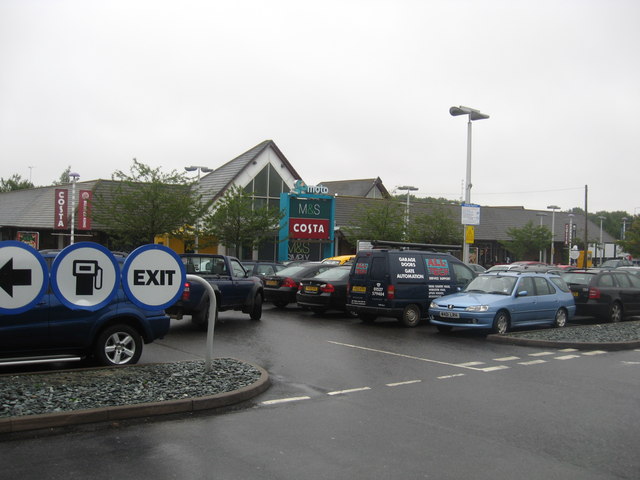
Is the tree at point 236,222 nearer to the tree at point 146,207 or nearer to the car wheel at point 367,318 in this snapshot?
the tree at point 146,207

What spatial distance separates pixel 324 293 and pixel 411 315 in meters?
2.91

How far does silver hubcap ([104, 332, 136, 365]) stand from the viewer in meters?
9.12

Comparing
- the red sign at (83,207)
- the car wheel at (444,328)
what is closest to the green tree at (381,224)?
the red sign at (83,207)

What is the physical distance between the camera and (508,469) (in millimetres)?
Answer: 5402

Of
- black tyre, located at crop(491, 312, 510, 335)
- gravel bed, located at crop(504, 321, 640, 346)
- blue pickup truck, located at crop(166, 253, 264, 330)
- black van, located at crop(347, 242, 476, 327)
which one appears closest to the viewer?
gravel bed, located at crop(504, 321, 640, 346)

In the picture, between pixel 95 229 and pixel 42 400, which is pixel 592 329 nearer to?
pixel 42 400

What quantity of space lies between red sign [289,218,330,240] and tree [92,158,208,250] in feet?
35.4

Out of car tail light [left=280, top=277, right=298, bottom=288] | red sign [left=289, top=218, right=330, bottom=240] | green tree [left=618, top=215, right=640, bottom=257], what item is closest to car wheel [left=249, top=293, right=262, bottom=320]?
car tail light [left=280, top=277, right=298, bottom=288]

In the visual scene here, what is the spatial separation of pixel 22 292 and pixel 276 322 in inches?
367

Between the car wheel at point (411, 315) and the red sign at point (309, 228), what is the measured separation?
22018 mm

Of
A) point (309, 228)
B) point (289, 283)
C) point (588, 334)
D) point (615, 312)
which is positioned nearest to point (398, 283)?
point (588, 334)

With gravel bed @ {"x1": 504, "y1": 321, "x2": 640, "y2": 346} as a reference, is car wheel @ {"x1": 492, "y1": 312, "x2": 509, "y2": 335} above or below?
above

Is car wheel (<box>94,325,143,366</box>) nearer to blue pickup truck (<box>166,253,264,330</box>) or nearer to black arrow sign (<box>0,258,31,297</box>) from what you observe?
black arrow sign (<box>0,258,31,297</box>)

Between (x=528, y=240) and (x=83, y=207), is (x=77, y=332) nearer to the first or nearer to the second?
(x=83, y=207)
